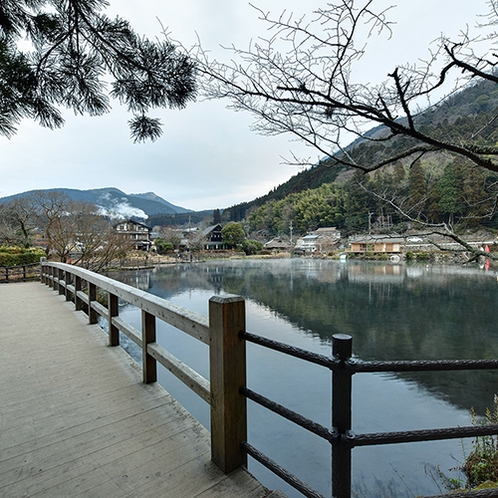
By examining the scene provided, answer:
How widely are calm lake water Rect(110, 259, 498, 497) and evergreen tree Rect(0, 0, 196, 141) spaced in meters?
4.22

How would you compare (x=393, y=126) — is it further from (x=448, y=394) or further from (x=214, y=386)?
(x=448, y=394)

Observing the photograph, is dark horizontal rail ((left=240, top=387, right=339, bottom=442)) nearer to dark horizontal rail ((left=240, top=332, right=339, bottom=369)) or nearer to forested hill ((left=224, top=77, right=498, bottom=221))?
dark horizontal rail ((left=240, top=332, right=339, bottom=369))

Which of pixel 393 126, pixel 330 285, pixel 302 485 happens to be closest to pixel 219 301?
pixel 302 485

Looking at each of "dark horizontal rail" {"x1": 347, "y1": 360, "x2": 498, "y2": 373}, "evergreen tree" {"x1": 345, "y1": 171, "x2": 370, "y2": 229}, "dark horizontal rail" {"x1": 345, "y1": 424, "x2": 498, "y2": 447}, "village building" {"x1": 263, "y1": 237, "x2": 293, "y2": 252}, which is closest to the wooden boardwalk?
"dark horizontal rail" {"x1": 345, "y1": 424, "x2": 498, "y2": 447}

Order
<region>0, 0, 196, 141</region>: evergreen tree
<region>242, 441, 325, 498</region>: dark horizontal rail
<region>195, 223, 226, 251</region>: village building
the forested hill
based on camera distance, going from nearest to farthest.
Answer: <region>242, 441, 325, 498</region>: dark horizontal rail, <region>0, 0, 196, 141</region>: evergreen tree, the forested hill, <region>195, 223, 226, 251</region>: village building

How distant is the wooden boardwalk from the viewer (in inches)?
47.2

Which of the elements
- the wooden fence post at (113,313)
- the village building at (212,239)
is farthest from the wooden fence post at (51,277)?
the village building at (212,239)

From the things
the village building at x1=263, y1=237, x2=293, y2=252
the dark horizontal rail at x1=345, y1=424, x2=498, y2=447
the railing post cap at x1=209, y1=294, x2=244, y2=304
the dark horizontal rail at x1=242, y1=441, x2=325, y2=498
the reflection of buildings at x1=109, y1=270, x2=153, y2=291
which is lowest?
the reflection of buildings at x1=109, y1=270, x2=153, y2=291

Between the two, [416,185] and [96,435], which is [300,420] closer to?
[96,435]

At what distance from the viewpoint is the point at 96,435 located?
1557mm

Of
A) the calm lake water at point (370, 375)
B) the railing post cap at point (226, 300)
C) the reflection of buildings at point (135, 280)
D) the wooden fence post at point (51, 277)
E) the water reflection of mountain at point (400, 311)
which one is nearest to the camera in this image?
the railing post cap at point (226, 300)

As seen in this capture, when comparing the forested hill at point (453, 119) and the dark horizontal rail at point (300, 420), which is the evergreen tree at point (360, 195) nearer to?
the forested hill at point (453, 119)

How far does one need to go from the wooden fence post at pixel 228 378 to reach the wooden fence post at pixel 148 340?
0.90 meters

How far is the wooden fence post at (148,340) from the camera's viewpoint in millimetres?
2012
